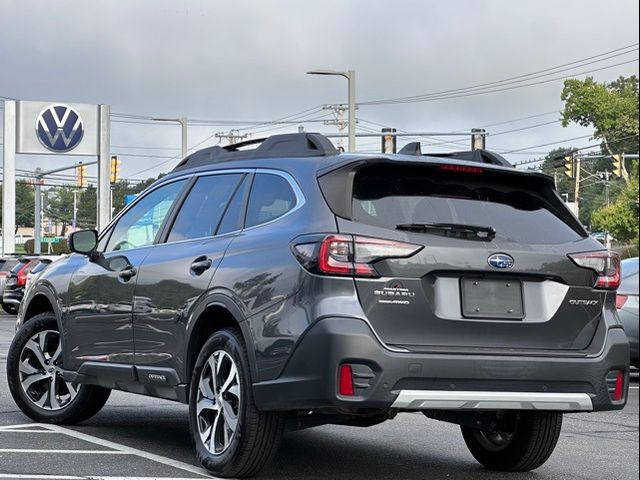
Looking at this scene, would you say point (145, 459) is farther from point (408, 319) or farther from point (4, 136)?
point (4, 136)

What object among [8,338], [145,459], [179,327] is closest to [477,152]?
[179,327]

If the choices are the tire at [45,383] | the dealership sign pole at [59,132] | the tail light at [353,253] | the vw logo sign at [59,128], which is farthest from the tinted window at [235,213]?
the vw logo sign at [59,128]

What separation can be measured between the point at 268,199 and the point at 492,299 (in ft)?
4.67

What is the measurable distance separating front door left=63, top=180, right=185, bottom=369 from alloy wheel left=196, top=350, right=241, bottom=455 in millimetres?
992

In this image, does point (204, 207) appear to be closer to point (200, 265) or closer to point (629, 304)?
point (200, 265)

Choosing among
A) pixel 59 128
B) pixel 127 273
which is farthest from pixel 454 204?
pixel 59 128

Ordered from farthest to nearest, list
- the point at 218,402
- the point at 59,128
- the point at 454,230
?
the point at 59,128, the point at 218,402, the point at 454,230

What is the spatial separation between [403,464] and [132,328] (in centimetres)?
181

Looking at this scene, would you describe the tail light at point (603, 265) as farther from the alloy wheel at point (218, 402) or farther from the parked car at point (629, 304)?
the alloy wheel at point (218, 402)

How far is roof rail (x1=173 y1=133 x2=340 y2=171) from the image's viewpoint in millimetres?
6785

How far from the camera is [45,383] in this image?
8828mm

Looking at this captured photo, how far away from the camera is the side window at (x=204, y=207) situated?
7.26 m

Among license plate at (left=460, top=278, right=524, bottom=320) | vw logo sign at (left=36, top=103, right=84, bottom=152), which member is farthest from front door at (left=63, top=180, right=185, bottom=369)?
vw logo sign at (left=36, top=103, right=84, bottom=152)

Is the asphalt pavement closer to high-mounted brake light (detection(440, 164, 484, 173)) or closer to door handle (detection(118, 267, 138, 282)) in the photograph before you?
door handle (detection(118, 267, 138, 282))
